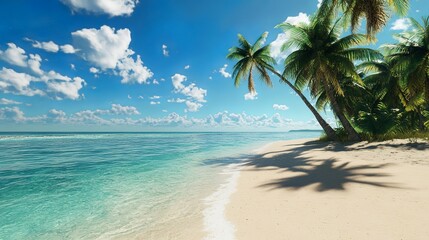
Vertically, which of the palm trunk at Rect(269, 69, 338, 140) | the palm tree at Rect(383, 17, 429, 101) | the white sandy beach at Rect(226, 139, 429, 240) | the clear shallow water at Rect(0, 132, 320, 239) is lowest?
the clear shallow water at Rect(0, 132, 320, 239)

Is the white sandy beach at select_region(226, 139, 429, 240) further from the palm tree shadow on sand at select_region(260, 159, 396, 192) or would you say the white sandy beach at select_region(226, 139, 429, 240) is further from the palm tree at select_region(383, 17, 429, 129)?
the palm tree at select_region(383, 17, 429, 129)

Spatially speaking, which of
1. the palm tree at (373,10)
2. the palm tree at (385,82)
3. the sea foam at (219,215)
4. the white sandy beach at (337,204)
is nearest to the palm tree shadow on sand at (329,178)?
the white sandy beach at (337,204)

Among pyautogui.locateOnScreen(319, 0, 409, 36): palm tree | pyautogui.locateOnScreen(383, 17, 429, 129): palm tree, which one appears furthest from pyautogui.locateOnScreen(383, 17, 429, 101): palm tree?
pyautogui.locateOnScreen(319, 0, 409, 36): palm tree

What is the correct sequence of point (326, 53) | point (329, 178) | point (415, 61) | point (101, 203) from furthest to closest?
1. point (326, 53)
2. point (415, 61)
3. point (329, 178)
4. point (101, 203)

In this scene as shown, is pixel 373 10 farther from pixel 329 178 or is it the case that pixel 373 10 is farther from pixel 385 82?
pixel 385 82

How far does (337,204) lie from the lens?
4.65 meters

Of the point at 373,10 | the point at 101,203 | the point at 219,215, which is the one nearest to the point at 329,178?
the point at 219,215

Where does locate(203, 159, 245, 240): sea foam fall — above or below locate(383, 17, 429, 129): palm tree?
below

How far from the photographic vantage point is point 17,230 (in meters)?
4.63

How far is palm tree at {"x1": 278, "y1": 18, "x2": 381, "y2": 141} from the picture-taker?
1645 centimetres

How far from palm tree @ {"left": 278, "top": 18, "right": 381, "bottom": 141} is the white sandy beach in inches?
387

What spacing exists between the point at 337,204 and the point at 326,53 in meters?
15.2

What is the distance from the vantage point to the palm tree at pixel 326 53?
16.5 meters

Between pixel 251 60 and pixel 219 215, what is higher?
pixel 251 60
